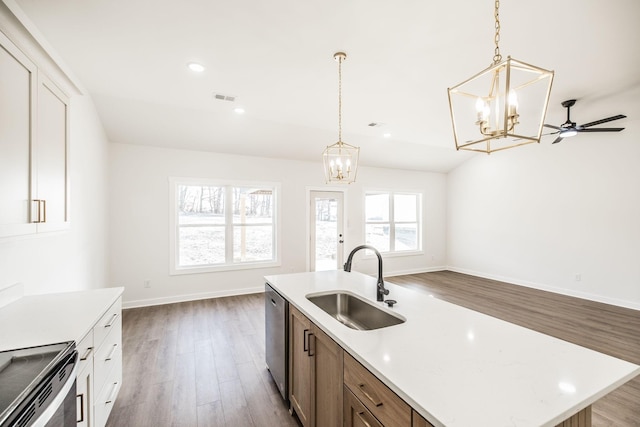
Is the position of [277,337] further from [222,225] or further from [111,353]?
[222,225]

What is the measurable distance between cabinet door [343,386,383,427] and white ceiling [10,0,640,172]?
244cm

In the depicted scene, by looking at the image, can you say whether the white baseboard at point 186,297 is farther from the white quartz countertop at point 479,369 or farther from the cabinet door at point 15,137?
the white quartz countertop at point 479,369

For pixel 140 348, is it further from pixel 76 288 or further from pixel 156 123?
pixel 156 123

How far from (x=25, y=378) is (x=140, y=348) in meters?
2.40

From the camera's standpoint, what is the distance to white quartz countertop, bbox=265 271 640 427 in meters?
0.83

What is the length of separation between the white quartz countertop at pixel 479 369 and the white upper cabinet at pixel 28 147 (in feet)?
A: 5.63

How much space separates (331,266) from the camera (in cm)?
604

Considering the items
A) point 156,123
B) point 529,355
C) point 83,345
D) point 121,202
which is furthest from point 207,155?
point 529,355

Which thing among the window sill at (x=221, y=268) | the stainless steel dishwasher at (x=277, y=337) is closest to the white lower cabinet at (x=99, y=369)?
the stainless steel dishwasher at (x=277, y=337)

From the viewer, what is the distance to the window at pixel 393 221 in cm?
664

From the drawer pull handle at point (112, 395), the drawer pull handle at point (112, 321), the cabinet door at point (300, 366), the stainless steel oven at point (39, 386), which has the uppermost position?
the stainless steel oven at point (39, 386)

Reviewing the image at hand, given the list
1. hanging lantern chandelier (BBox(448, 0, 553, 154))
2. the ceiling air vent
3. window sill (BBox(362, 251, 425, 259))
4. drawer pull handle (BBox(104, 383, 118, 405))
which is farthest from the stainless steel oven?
window sill (BBox(362, 251, 425, 259))

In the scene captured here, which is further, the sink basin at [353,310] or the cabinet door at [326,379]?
the sink basin at [353,310]

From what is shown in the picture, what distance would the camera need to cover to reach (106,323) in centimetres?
178
